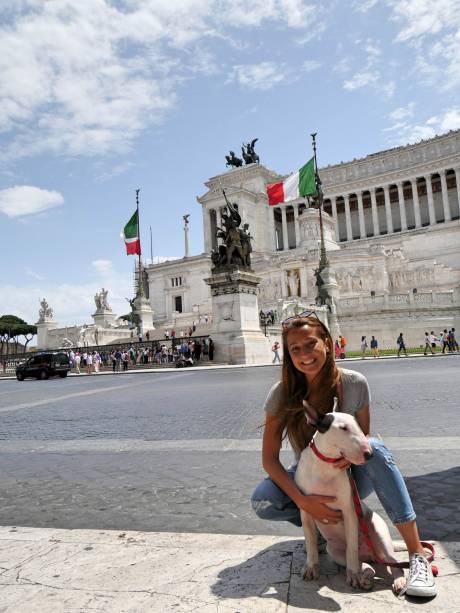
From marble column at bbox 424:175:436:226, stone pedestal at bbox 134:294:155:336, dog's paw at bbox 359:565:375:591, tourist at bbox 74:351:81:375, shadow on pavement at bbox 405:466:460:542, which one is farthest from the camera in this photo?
marble column at bbox 424:175:436:226

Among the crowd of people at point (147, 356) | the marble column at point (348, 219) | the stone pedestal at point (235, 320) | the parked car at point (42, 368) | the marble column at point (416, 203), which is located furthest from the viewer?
the marble column at point (348, 219)

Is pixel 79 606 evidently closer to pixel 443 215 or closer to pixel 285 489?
pixel 285 489

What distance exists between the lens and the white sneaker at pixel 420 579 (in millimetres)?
2094

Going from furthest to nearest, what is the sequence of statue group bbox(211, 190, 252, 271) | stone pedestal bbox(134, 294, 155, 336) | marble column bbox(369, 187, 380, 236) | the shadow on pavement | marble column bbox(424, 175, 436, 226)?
marble column bbox(369, 187, 380, 236) → marble column bbox(424, 175, 436, 226) → stone pedestal bbox(134, 294, 155, 336) → statue group bbox(211, 190, 252, 271) → the shadow on pavement

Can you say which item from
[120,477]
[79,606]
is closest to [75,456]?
[120,477]

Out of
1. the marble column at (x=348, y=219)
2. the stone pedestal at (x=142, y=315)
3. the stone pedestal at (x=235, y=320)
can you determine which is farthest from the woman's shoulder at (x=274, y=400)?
the marble column at (x=348, y=219)

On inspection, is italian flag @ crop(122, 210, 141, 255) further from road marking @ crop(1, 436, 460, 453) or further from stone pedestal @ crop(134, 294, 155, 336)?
road marking @ crop(1, 436, 460, 453)

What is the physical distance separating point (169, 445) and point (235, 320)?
18548 millimetres

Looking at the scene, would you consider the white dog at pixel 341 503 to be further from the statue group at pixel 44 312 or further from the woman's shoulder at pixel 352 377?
the statue group at pixel 44 312

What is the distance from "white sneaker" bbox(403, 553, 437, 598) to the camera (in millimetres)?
2094

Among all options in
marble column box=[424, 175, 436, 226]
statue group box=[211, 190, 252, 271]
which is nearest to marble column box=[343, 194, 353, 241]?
marble column box=[424, 175, 436, 226]

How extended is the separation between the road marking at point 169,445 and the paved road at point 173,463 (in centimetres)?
1

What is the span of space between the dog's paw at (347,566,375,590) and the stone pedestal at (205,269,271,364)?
2179 centimetres

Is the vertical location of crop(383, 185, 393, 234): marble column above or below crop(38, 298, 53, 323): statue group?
above
